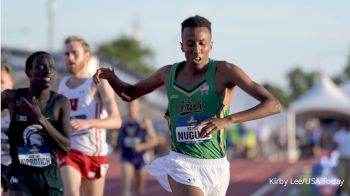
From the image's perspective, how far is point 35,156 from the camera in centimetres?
669

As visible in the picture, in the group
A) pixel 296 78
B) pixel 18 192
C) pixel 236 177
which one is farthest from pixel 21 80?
pixel 296 78

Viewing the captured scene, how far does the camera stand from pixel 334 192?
59.2ft

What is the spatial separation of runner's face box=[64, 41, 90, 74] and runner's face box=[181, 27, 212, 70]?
2677mm

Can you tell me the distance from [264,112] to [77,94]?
10.6 feet

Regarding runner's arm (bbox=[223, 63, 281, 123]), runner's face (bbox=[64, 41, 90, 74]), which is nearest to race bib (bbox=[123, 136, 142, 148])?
runner's face (bbox=[64, 41, 90, 74])

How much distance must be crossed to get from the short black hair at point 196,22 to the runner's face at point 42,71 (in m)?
1.09

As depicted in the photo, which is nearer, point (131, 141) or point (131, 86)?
point (131, 86)

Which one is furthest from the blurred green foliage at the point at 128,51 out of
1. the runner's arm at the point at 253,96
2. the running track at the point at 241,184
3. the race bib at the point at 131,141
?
the runner's arm at the point at 253,96

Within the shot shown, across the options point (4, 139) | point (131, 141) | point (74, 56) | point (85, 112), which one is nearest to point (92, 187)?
point (85, 112)

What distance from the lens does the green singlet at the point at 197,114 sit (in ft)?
20.6

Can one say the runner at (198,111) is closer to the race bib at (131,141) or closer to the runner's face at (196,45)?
the runner's face at (196,45)

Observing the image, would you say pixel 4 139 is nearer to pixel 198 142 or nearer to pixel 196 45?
pixel 198 142

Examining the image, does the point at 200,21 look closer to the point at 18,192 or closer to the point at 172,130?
the point at 172,130

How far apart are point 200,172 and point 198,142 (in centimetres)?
21
